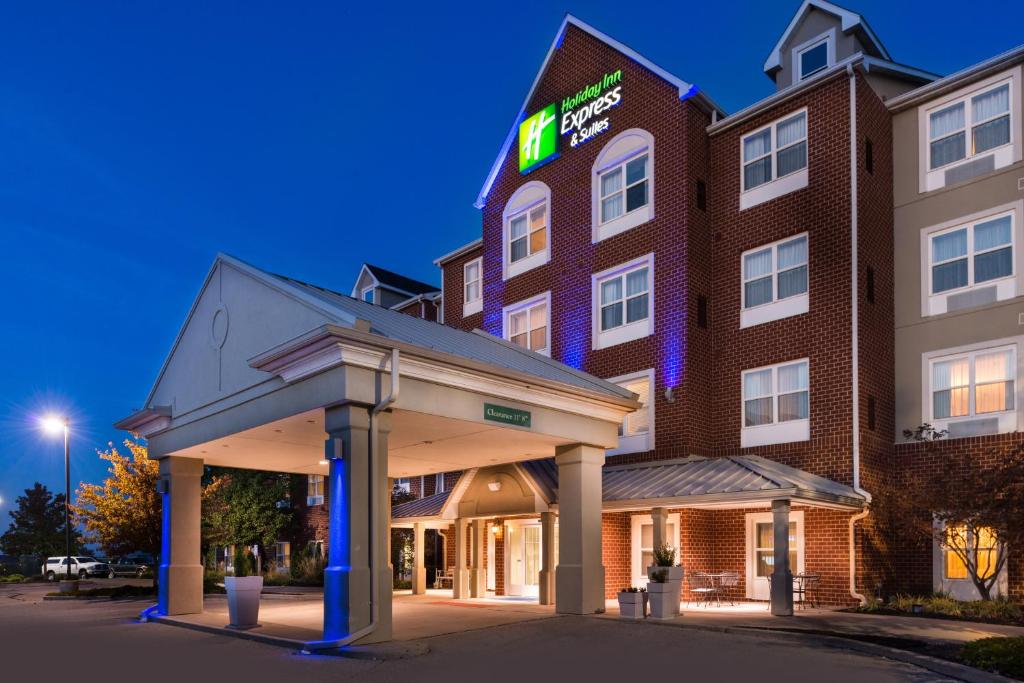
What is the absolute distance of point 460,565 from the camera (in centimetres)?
2730

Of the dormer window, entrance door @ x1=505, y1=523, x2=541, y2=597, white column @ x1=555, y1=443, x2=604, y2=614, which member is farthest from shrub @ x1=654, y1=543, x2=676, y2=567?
the dormer window

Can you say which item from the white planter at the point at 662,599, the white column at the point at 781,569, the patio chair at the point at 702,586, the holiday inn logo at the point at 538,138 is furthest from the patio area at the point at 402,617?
the holiday inn logo at the point at 538,138

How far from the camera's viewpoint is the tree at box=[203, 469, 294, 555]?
44.6 metres

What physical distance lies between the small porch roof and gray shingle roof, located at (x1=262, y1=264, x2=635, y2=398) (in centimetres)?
269

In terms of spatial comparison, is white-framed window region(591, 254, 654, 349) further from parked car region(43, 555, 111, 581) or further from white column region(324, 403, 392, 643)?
parked car region(43, 555, 111, 581)

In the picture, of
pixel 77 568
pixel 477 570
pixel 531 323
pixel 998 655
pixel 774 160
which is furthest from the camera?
pixel 77 568

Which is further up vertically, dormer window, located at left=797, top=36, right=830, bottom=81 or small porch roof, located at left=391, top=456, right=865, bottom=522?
dormer window, located at left=797, top=36, right=830, bottom=81

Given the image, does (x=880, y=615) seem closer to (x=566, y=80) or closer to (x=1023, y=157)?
(x=1023, y=157)

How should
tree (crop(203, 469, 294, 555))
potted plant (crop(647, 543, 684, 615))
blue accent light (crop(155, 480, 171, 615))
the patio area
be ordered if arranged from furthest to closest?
tree (crop(203, 469, 294, 555)), blue accent light (crop(155, 480, 171, 615)), potted plant (crop(647, 543, 684, 615)), the patio area

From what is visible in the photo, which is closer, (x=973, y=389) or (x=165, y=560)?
(x=165, y=560)

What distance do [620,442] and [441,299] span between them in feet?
43.6

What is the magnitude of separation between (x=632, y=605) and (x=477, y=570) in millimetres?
8881

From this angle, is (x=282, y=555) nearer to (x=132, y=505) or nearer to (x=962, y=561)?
(x=132, y=505)

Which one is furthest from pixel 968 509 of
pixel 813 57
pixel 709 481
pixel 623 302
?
pixel 813 57
